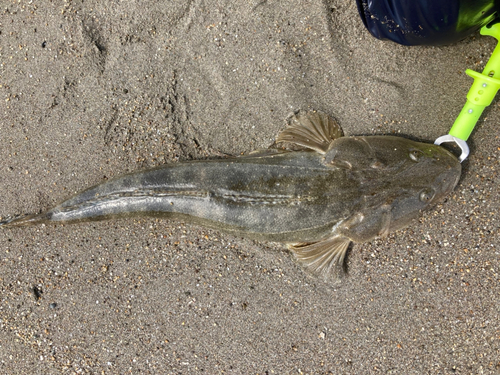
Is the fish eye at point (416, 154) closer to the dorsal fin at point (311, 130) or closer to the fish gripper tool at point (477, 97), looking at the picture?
the fish gripper tool at point (477, 97)

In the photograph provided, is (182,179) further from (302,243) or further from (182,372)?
(182,372)

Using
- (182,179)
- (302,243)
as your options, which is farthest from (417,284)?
(182,179)

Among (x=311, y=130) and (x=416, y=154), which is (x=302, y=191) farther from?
(x=416, y=154)

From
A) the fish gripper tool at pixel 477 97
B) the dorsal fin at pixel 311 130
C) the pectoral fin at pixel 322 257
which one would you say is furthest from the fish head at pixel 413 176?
the pectoral fin at pixel 322 257

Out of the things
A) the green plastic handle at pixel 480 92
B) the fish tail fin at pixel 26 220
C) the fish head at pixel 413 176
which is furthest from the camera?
the fish tail fin at pixel 26 220

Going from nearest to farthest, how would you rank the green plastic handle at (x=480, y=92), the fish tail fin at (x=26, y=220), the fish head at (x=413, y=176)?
1. the green plastic handle at (x=480, y=92)
2. the fish head at (x=413, y=176)
3. the fish tail fin at (x=26, y=220)

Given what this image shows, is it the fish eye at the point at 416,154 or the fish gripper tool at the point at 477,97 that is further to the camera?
the fish eye at the point at 416,154

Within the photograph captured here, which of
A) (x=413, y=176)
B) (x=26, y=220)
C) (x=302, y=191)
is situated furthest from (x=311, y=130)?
(x=26, y=220)
